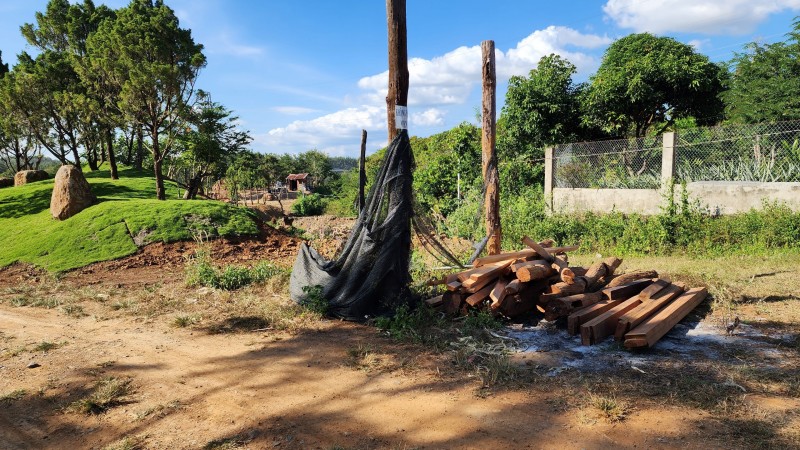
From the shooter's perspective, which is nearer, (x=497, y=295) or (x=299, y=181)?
(x=497, y=295)

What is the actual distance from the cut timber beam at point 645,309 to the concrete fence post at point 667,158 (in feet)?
16.1

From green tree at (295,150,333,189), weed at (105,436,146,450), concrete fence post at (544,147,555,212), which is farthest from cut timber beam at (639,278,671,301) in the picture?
green tree at (295,150,333,189)

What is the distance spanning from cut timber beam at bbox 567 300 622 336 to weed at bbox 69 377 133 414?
402 cm

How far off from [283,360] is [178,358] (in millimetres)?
1034

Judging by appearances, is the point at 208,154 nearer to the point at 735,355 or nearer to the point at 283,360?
the point at 283,360

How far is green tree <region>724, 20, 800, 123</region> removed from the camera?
1171 centimetres

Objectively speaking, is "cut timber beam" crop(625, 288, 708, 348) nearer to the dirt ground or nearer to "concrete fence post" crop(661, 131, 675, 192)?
the dirt ground

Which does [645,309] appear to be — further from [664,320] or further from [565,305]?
[565,305]

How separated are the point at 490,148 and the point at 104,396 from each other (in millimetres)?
5911

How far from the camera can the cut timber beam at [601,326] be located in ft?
15.6

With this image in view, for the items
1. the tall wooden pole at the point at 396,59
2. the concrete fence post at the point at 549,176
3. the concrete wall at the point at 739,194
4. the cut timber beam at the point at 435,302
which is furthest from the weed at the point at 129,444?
the concrete fence post at the point at 549,176

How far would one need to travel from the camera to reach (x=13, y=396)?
399 cm

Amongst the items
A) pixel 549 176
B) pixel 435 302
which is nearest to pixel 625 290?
pixel 435 302

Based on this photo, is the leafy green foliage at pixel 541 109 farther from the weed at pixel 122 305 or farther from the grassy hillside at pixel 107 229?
the weed at pixel 122 305
